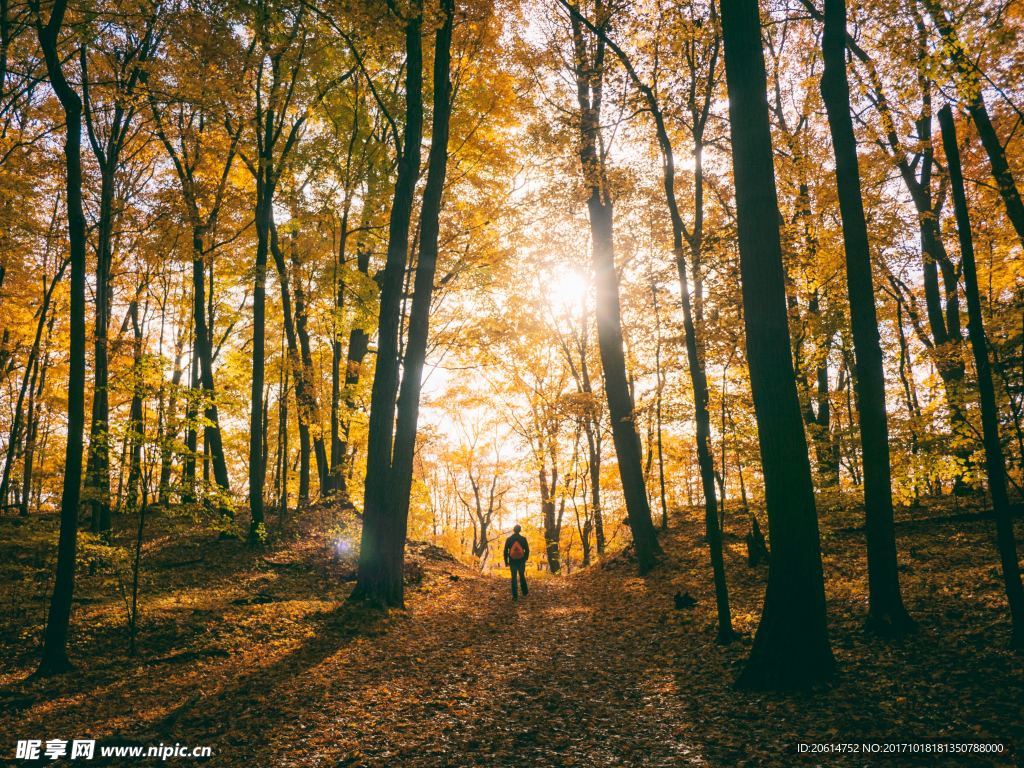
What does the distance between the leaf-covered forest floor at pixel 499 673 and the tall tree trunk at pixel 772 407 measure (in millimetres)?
396

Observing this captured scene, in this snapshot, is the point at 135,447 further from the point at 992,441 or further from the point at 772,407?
the point at 992,441

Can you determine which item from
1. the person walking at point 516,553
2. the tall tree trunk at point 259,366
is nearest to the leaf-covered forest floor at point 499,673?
the person walking at point 516,553

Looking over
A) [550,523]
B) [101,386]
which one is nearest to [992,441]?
[101,386]

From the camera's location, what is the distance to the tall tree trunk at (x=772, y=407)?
5.12m

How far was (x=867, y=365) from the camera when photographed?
6449 millimetres

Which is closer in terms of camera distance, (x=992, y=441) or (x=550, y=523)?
(x=992, y=441)

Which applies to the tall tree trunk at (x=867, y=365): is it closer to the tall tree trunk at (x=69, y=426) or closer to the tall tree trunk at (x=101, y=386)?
the tall tree trunk at (x=69, y=426)

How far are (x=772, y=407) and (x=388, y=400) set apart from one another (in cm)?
684

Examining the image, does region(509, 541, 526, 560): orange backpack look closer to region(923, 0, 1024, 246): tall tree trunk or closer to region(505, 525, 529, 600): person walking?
region(505, 525, 529, 600): person walking

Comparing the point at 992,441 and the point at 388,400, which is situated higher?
the point at 388,400

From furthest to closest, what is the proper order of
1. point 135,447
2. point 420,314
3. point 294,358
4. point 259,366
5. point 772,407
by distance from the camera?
point 294,358, point 259,366, point 420,314, point 135,447, point 772,407

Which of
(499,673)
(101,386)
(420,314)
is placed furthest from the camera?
(420,314)

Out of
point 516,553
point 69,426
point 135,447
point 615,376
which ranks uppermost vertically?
point 615,376

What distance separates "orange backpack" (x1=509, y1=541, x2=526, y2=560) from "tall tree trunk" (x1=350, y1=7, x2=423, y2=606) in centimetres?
337
